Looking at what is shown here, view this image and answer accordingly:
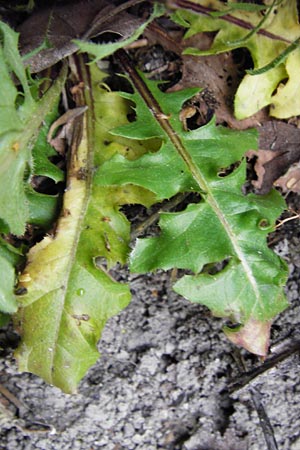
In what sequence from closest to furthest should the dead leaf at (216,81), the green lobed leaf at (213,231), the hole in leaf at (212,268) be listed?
the green lobed leaf at (213,231), the hole in leaf at (212,268), the dead leaf at (216,81)

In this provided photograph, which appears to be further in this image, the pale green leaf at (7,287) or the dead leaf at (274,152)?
the dead leaf at (274,152)

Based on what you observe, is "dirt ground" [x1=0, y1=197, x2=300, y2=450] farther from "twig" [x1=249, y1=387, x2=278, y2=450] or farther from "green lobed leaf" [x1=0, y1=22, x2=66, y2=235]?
"green lobed leaf" [x1=0, y1=22, x2=66, y2=235]

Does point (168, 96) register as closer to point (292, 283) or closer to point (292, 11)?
point (292, 11)

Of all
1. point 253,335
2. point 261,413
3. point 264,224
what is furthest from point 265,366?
point 264,224

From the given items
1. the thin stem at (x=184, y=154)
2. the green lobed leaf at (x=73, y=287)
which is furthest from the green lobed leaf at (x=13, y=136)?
the thin stem at (x=184, y=154)

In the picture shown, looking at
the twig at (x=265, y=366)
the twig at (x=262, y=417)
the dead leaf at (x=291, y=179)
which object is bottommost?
the twig at (x=262, y=417)

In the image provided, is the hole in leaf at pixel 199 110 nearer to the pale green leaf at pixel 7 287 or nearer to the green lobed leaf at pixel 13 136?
the green lobed leaf at pixel 13 136
